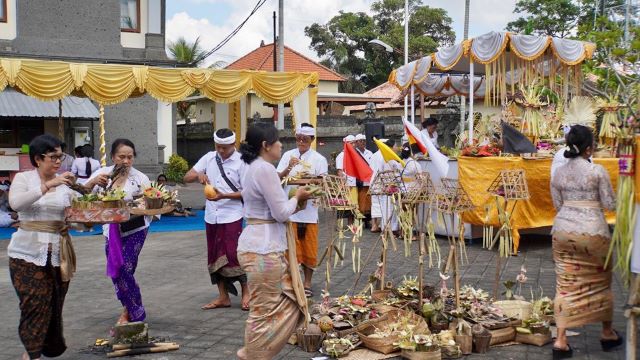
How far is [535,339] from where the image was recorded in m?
5.42

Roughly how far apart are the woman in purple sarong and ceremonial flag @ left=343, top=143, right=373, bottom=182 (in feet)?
6.58

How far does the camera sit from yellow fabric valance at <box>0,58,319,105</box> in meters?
11.6

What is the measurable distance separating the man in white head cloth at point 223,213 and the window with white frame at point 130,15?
1457cm

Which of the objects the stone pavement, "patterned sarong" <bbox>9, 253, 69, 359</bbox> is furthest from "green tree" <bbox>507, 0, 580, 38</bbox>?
"patterned sarong" <bbox>9, 253, 69, 359</bbox>

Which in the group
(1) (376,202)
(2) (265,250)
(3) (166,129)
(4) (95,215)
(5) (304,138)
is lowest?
(1) (376,202)

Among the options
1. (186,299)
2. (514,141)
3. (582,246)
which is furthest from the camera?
(514,141)

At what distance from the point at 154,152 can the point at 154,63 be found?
8.65 feet

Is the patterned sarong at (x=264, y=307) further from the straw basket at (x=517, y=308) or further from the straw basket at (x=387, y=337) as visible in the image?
the straw basket at (x=517, y=308)

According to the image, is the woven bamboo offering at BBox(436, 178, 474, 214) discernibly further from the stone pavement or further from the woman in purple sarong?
the woman in purple sarong

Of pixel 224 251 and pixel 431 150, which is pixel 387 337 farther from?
pixel 224 251

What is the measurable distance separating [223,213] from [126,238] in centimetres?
126

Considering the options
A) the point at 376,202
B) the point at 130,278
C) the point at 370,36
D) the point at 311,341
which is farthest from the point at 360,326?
the point at 370,36

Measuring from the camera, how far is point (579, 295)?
16.7 feet

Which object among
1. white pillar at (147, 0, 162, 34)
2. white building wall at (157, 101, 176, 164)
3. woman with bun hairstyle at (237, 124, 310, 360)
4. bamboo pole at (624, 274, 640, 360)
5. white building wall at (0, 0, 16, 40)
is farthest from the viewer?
white building wall at (157, 101, 176, 164)
